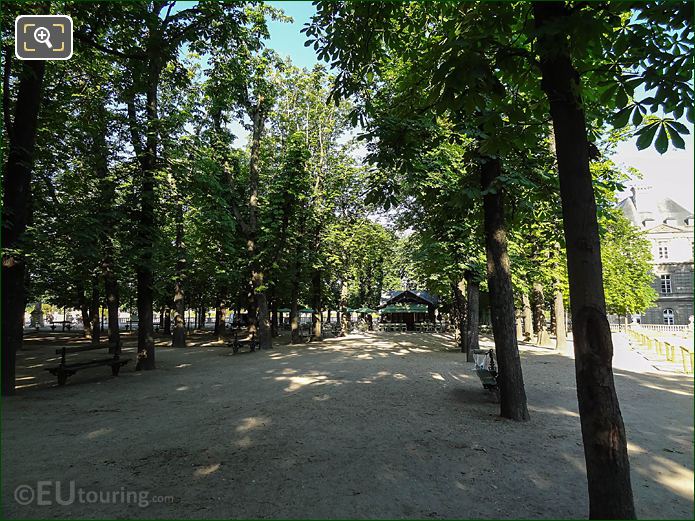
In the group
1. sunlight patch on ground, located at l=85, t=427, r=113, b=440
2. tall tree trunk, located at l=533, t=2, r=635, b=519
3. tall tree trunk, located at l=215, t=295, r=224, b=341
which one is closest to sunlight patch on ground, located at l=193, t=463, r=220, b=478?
sunlight patch on ground, located at l=85, t=427, r=113, b=440

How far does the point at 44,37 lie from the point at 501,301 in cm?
805

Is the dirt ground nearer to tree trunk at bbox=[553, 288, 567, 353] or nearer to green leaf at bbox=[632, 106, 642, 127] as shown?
green leaf at bbox=[632, 106, 642, 127]

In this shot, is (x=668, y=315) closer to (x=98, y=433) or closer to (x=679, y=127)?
(x=679, y=127)

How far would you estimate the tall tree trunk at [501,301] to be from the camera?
7.55m

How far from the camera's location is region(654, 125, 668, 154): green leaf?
3318mm

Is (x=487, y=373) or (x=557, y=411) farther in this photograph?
(x=487, y=373)

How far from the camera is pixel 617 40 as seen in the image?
398 centimetres

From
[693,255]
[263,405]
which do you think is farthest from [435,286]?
[693,255]

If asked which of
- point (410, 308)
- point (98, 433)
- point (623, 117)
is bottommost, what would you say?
point (98, 433)

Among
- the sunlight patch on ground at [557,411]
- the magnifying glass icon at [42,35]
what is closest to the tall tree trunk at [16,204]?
the magnifying glass icon at [42,35]

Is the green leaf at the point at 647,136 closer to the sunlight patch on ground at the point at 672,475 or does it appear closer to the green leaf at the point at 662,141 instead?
the green leaf at the point at 662,141

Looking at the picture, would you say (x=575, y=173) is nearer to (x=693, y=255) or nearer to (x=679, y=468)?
(x=693, y=255)

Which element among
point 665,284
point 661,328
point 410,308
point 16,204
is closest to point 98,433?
point 16,204

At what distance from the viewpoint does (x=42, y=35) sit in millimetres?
4871
